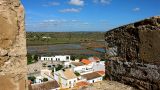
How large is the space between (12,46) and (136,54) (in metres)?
1.60

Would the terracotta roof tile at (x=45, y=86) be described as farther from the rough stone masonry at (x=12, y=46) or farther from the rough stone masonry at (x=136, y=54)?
the rough stone masonry at (x=12, y=46)

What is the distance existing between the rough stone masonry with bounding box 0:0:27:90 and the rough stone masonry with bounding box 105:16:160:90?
147 centimetres

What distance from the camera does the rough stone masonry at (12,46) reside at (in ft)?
6.81

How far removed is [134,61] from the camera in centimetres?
313

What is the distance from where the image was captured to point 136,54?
10.1ft

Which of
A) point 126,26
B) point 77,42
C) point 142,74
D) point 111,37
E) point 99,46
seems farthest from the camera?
point 77,42

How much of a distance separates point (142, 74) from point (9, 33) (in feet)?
5.61

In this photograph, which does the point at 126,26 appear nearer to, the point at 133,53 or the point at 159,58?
the point at 133,53

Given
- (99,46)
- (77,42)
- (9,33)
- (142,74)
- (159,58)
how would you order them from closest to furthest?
(9,33) < (159,58) < (142,74) < (99,46) < (77,42)

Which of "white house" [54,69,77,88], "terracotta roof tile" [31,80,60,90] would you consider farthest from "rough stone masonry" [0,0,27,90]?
"white house" [54,69,77,88]

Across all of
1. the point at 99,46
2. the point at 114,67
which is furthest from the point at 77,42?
the point at 114,67

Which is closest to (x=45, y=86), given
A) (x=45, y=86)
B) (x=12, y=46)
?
(x=45, y=86)

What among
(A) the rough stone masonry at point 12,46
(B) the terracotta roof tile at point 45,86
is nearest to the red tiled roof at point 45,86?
(B) the terracotta roof tile at point 45,86

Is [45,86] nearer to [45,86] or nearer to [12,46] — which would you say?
[45,86]
